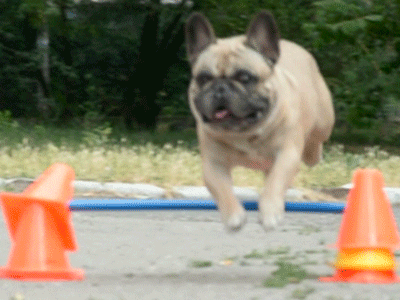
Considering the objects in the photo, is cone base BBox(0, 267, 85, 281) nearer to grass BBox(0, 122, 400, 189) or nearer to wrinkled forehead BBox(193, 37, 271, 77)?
wrinkled forehead BBox(193, 37, 271, 77)

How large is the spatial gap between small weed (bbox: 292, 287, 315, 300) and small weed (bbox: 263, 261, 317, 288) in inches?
7.3

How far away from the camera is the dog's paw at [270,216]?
5.11 m

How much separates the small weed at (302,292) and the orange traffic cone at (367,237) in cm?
41

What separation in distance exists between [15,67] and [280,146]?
56.1ft

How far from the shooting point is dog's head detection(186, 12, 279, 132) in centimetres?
504

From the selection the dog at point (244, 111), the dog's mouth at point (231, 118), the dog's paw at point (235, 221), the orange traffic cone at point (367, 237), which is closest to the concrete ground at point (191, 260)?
the orange traffic cone at point (367, 237)

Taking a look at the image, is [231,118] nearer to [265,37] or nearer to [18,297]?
[265,37]

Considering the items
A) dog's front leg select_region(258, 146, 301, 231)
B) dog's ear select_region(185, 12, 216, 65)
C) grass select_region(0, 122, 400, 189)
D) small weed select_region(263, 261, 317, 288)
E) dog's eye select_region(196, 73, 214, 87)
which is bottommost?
grass select_region(0, 122, 400, 189)

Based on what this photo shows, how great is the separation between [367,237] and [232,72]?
Result: 1299 millimetres

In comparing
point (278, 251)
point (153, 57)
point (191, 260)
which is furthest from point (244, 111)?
point (153, 57)

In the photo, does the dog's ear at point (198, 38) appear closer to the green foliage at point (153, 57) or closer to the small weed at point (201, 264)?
the small weed at point (201, 264)

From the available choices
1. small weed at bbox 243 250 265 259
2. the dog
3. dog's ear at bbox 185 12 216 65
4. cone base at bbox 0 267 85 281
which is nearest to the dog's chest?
the dog

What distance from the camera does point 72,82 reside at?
22312mm

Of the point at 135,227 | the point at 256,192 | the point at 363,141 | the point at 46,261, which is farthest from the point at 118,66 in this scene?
the point at 46,261
